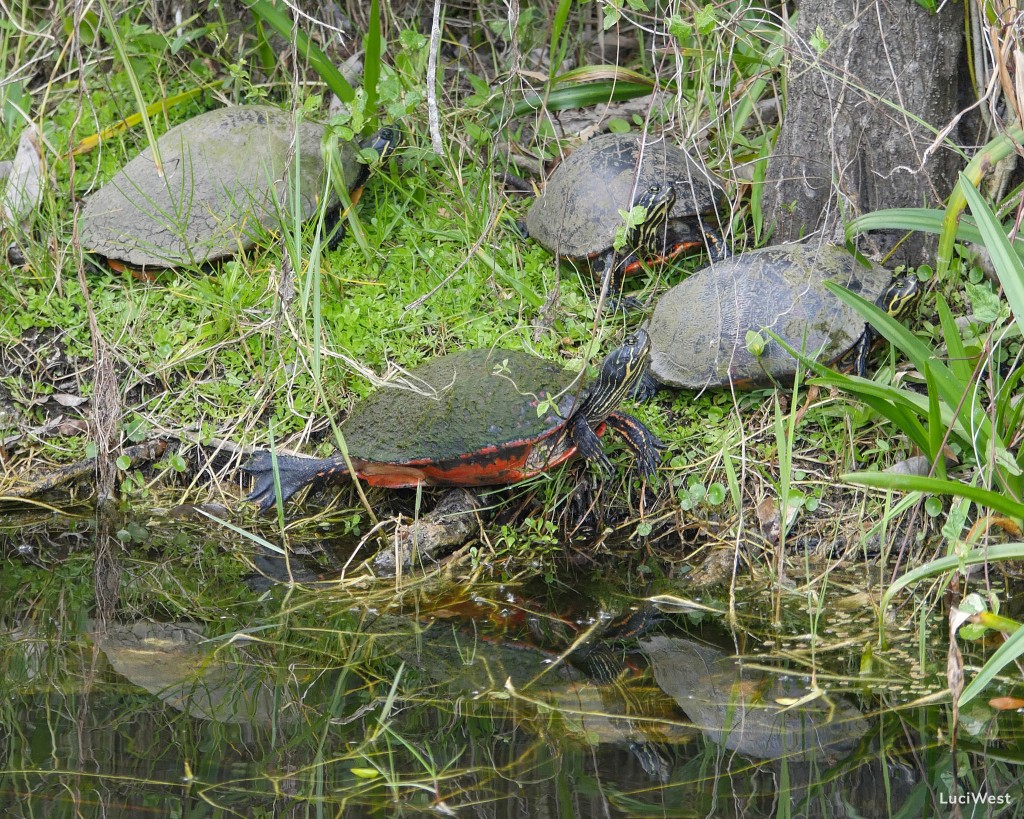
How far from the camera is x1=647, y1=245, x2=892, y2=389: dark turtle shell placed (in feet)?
10.5

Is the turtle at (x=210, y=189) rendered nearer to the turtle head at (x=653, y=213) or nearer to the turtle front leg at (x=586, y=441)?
the turtle head at (x=653, y=213)

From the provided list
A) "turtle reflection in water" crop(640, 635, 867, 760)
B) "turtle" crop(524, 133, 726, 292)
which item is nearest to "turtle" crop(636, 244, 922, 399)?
"turtle" crop(524, 133, 726, 292)

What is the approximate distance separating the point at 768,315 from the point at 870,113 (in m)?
0.81

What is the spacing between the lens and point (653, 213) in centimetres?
371

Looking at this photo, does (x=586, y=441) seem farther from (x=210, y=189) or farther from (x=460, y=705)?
(x=210, y=189)

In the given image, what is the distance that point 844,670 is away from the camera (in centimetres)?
227

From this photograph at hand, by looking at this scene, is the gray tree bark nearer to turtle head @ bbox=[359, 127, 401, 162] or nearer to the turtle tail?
turtle head @ bbox=[359, 127, 401, 162]

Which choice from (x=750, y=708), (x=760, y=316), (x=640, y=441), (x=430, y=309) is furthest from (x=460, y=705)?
(x=430, y=309)

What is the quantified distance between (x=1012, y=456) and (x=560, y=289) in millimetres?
1803

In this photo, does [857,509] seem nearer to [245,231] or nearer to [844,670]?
[844,670]

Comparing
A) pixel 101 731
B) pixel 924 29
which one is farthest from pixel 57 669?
pixel 924 29

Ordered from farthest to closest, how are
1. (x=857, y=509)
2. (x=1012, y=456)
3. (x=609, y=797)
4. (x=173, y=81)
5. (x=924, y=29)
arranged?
1. (x=173, y=81)
2. (x=924, y=29)
3. (x=857, y=509)
4. (x=1012, y=456)
5. (x=609, y=797)

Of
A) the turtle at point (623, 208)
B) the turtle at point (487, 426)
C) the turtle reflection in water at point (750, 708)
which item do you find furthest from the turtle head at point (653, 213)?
the turtle reflection in water at point (750, 708)

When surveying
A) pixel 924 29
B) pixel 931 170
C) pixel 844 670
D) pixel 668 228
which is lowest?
Answer: pixel 844 670
